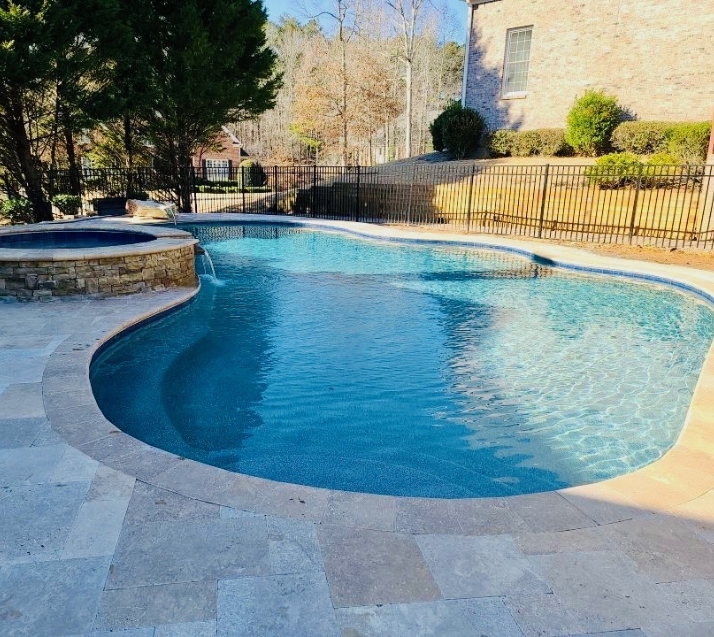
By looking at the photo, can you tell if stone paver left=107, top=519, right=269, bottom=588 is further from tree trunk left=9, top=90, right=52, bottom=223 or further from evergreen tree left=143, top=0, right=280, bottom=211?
evergreen tree left=143, top=0, right=280, bottom=211

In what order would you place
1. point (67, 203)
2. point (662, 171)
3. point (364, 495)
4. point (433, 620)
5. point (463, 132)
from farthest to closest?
point (463, 132) → point (67, 203) → point (662, 171) → point (364, 495) → point (433, 620)

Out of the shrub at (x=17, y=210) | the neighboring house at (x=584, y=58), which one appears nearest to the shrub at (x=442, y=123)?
the neighboring house at (x=584, y=58)

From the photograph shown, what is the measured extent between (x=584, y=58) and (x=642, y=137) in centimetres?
347

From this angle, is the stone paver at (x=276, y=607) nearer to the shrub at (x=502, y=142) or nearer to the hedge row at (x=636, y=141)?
the hedge row at (x=636, y=141)

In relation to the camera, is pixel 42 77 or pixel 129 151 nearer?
pixel 42 77

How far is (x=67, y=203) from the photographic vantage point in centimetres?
1527

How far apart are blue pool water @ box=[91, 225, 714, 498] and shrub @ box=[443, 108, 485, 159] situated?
1084 cm

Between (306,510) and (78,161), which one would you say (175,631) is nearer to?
(306,510)

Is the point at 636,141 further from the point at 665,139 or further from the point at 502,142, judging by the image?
the point at 502,142

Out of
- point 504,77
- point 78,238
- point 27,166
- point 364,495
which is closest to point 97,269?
point 78,238

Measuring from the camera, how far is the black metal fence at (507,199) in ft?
38.8

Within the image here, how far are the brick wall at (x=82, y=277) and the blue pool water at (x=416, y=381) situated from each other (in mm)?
714

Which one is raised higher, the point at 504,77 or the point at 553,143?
the point at 504,77

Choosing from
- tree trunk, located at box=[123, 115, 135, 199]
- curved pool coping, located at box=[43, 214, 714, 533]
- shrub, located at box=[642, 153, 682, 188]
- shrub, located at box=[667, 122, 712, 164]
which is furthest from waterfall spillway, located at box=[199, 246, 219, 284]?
shrub, located at box=[667, 122, 712, 164]
